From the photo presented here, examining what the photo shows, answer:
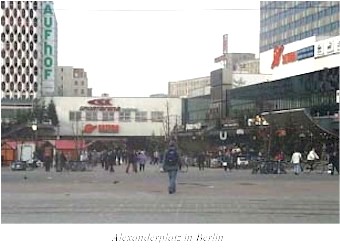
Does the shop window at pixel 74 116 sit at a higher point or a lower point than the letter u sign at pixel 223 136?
higher

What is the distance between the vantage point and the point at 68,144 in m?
Answer: 10.8

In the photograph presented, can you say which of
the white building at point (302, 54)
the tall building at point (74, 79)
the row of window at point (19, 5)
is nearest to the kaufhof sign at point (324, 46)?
the white building at point (302, 54)

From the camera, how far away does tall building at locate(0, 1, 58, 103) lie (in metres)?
6.12

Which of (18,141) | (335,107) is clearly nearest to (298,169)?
(335,107)

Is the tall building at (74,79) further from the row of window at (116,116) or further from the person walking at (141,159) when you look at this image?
the person walking at (141,159)

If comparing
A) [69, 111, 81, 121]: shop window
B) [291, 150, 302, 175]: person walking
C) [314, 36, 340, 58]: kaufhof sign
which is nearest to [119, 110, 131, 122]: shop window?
[69, 111, 81, 121]: shop window

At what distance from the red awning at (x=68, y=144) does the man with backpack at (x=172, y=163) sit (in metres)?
1.40

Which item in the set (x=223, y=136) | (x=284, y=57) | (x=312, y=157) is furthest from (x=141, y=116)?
(x=284, y=57)

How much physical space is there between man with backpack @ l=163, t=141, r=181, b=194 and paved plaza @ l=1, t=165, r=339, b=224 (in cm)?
17

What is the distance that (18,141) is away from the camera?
9.52 metres

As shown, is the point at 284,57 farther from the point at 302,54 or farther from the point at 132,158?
the point at 132,158

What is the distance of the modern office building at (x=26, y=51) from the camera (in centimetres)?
612

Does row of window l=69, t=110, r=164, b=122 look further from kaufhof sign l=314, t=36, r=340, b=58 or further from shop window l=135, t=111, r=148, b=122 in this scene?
kaufhof sign l=314, t=36, r=340, b=58

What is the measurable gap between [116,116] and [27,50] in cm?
226
